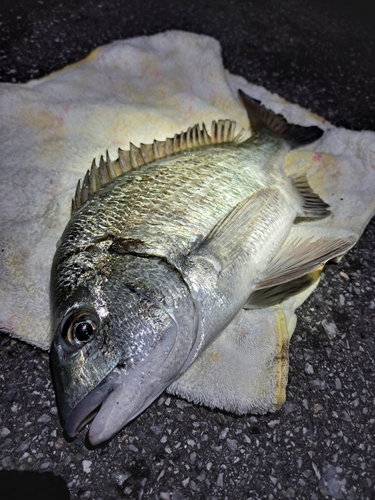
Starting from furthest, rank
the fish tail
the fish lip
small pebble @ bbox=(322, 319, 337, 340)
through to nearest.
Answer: the fish tail → small pebble @ bbox=(322, 319, 337, 340) → the fish lip

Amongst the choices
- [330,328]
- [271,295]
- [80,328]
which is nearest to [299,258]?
[271,295]

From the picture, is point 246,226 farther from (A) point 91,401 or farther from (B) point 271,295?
(A) point 91,401

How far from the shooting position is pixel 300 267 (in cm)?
215

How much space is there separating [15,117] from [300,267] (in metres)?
1.99

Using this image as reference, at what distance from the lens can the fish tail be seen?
281cm

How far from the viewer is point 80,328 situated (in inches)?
64.0

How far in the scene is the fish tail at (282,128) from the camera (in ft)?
9.23

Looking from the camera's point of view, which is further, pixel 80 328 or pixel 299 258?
pixel 299 258

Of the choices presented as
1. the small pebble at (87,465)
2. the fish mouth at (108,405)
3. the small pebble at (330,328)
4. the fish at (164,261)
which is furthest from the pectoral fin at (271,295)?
the small pebble at (87,465)

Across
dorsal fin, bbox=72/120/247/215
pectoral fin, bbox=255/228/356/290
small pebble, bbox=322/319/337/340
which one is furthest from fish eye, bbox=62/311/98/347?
small pebble, bbox=322/319/337/340

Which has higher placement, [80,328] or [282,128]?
[282,128]

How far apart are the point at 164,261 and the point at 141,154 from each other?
2.67 feet

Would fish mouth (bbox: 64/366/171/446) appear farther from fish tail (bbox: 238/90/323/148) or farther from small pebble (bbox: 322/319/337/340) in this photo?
fish tail (bbox: 238/90/323/148)

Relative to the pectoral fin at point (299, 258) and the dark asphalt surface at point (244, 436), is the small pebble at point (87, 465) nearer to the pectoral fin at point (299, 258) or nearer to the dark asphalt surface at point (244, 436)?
the dark asphalt surface at point (244, 436)
